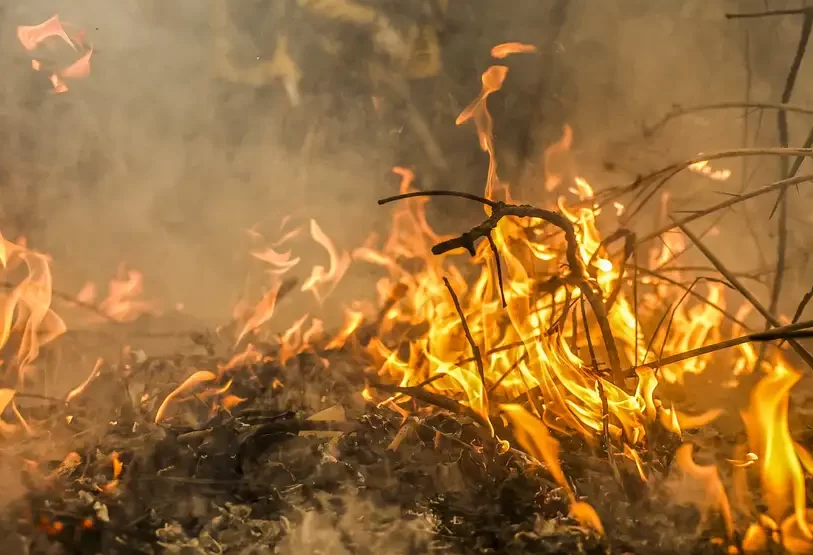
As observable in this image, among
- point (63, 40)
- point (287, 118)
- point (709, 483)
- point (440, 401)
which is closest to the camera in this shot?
point (709, 483)

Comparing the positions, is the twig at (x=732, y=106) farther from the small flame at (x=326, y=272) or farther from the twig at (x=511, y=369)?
the small flame at (x=326, y=272)

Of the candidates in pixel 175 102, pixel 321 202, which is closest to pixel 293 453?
pixel 321 202

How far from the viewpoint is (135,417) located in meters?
1.27

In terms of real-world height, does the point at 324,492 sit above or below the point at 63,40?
below

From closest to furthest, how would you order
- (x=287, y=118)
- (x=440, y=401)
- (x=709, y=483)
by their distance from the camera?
1. (x=709, y=483)
2. (x=440, y=401)
3. (x=287, y=118)

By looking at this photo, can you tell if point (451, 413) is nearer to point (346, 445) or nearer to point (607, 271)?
point (346, 445)

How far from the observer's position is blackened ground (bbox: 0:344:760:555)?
91cm

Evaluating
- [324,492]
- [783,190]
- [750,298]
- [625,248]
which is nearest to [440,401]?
[324,492]

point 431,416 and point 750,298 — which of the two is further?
point 431,416

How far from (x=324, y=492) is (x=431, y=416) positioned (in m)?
0.25

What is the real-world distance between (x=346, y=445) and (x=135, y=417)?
0.44 m

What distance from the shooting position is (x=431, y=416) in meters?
1.17

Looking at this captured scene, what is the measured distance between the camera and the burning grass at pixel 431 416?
3.04 ft

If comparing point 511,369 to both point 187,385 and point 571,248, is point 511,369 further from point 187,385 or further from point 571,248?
point 187,385
